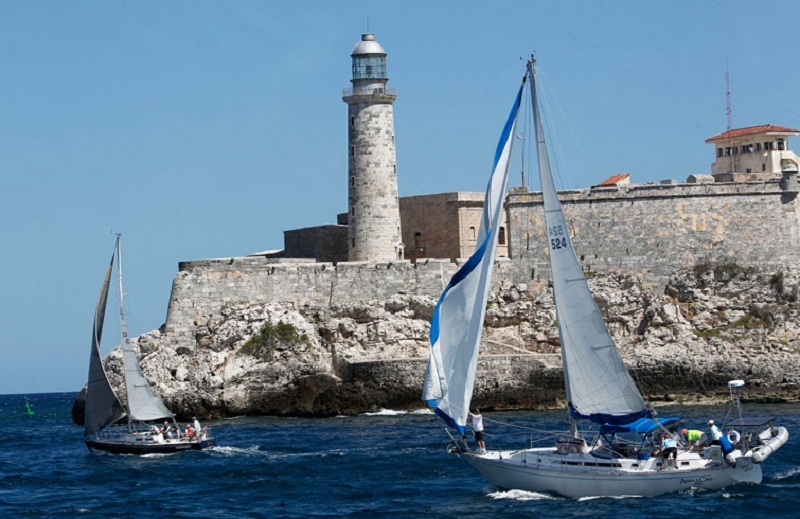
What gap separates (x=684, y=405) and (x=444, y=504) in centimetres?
1677

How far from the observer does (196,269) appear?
44.2 meters

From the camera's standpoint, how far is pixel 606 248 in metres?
45.3

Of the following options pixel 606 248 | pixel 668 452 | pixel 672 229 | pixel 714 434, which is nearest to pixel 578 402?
pixel 668 452

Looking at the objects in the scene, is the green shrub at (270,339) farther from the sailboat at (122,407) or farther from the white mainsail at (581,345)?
the white mainsail at (581,345)

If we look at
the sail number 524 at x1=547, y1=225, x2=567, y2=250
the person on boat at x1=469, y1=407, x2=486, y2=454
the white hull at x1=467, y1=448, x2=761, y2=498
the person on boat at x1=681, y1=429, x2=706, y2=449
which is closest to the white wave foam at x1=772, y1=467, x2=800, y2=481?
the white hull at x1=467, y1=448, x2=761, y2=498

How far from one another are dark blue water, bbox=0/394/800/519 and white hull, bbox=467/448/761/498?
0.21 meters

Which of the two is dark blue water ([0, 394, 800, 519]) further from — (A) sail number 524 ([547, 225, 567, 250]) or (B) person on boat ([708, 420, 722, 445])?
(A) sail number 524 ([547, 225, 567, 250])

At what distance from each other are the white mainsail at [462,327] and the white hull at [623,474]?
159cm

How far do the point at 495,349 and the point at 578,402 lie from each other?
18.4 metres

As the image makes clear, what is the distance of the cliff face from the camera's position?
41.7 meters

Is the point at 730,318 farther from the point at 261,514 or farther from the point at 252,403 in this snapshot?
the point at 261,514

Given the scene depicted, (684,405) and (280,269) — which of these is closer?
(684,405)

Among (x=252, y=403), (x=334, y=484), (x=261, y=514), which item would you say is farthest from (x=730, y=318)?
(x=261, y=514)

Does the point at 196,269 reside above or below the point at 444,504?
above
